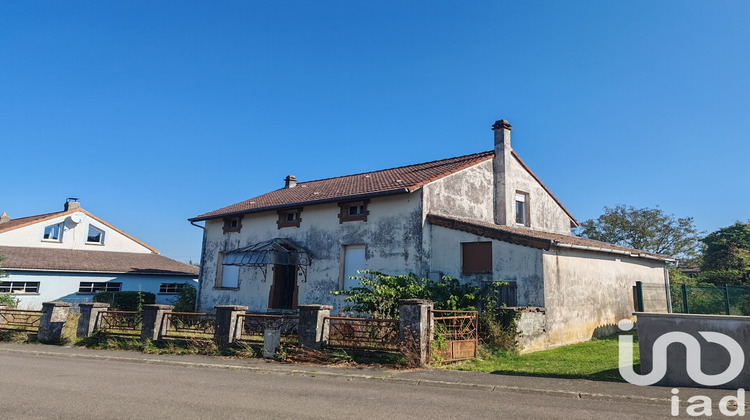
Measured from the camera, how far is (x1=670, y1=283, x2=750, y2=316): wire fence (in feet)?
51.0

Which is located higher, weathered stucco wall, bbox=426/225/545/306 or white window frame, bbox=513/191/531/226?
white window frame, bbox=513/191/531/226

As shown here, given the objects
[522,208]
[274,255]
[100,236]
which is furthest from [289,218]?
[100,236]

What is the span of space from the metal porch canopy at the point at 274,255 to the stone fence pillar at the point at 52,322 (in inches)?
215

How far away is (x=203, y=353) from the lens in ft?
40.0

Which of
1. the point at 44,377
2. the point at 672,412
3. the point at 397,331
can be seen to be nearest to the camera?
the point at 672,412

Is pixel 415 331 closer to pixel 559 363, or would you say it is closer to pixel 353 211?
pixel 559 363

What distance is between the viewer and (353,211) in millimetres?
17094

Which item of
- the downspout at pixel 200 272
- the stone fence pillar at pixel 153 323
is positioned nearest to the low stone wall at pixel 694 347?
the stone fence pillar at pixel 153 323

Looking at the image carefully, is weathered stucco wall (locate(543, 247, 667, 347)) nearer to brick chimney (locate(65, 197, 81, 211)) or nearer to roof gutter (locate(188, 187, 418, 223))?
roof gutter (locate(188, 187, 418, 223))

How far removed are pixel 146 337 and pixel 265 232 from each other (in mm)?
7174

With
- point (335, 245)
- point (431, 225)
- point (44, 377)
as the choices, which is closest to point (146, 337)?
point (44, 377)

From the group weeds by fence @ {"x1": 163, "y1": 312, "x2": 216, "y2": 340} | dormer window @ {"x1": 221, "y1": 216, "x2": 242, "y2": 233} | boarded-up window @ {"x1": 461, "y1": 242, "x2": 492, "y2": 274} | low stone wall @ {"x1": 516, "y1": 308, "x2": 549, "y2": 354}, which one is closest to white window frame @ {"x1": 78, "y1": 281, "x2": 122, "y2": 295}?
dormer window @ {"x1": 221, "y1": 216, "x2": 242, "y2": 233}

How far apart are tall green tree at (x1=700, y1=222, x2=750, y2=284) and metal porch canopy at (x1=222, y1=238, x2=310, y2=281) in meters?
26.5

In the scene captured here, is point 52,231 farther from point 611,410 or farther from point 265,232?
point 611,410
